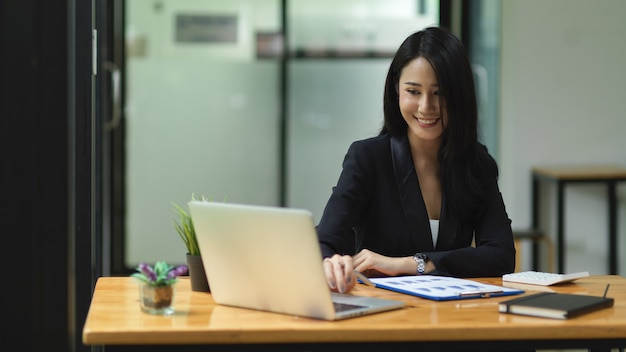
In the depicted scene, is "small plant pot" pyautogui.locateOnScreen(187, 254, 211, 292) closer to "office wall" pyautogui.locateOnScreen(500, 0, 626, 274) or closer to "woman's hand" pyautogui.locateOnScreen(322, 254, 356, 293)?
"woman's hand" pyautogui.locateOnScreen(322, 254, 356, 293)

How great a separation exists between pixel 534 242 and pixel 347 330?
386 cm

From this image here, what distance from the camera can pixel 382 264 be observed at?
2.44 meters

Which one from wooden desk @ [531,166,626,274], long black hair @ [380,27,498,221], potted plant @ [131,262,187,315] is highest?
long black hair @ [380,27,498,221]

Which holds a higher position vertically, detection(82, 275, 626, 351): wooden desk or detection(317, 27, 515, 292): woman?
detection(317, 27, 515, 292): woman

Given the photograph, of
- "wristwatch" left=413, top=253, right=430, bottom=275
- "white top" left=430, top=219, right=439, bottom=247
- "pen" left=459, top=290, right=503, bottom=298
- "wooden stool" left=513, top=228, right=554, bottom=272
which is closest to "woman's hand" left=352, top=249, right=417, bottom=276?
"wristwatch" left=413, top=253, right=430, bottom=275

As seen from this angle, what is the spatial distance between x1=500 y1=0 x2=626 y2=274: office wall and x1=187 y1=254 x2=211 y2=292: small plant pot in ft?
11.6

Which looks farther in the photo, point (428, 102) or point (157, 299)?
point (428, 102)

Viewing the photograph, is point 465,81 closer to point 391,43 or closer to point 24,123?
point 24,123

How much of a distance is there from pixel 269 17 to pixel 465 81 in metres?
3.86

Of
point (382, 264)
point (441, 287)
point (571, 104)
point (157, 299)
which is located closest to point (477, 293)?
point (441, 287)

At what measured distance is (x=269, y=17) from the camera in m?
6.34

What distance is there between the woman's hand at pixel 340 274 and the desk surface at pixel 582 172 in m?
3.14

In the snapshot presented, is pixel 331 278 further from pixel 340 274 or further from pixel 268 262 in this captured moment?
pixel 268 262

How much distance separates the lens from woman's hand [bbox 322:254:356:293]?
2.10 m
